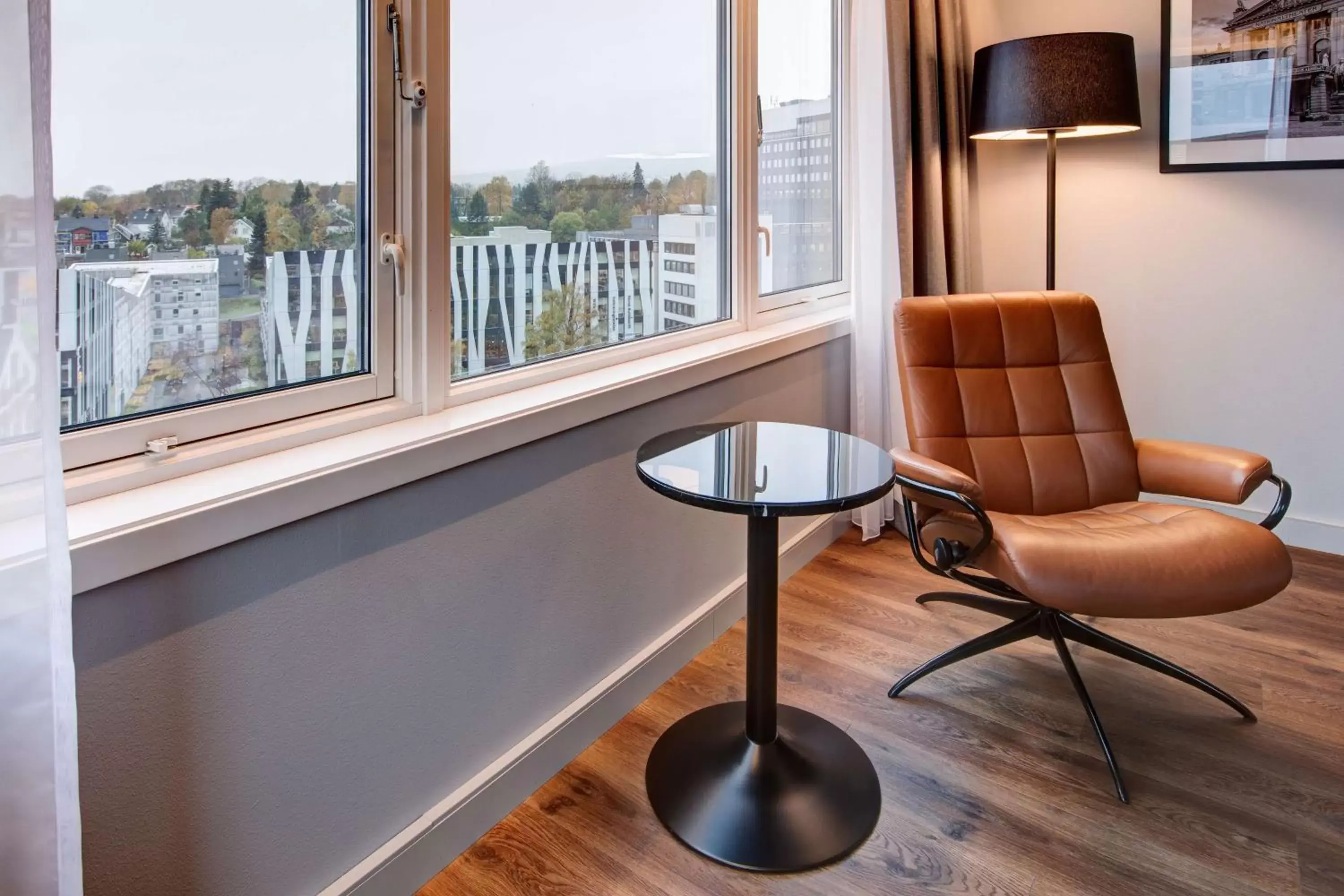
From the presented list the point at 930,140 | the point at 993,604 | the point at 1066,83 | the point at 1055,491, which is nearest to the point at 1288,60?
the point at 1066,83

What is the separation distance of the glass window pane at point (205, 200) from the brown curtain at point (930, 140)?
6.31 ft

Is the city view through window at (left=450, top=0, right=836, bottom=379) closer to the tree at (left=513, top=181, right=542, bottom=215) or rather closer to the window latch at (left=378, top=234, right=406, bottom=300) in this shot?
the tree at (left=513, top=181, right=542, bottom=215)

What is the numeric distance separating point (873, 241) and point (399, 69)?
1897 mm

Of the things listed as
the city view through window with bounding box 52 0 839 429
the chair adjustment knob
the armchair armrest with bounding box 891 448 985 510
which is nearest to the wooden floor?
the chair adjustment knob

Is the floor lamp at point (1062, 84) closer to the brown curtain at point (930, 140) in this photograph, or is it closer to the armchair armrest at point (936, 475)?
the brown curtain at point (930, 140)

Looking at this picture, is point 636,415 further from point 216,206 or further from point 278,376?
point 216,206

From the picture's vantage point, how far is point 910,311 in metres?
2.27

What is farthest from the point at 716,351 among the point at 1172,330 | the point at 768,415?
the point at 1172,330

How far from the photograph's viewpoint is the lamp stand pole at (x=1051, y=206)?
284 cm

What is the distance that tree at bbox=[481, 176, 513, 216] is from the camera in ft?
5.69

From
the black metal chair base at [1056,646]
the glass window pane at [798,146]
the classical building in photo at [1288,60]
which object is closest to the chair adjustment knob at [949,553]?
the black metal chair base at [1056,646]

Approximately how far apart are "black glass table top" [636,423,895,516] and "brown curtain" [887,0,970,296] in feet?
4.10

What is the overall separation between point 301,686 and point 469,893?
19.6 inches

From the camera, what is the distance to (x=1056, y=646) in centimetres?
205
